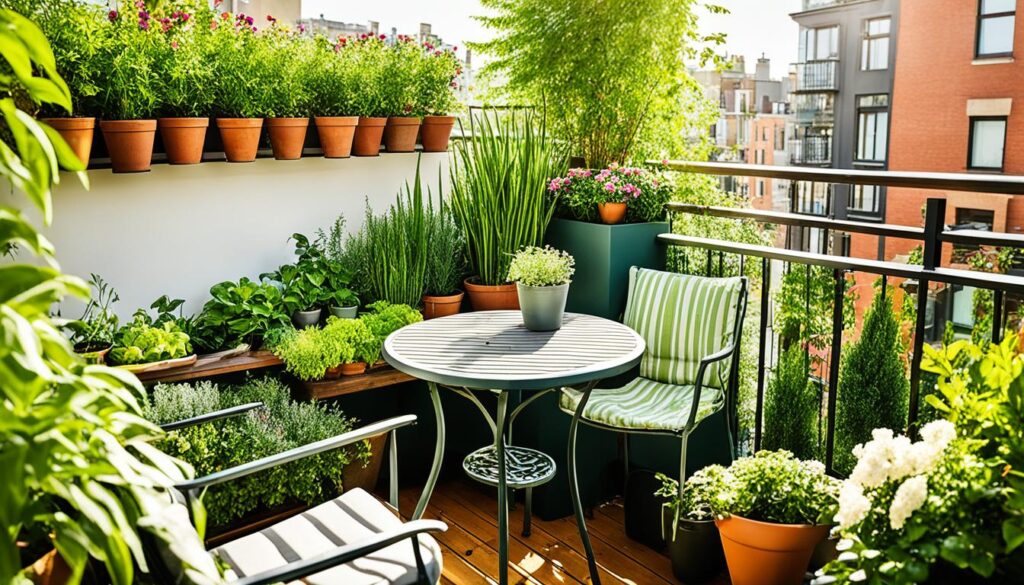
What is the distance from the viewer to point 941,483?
1590mm

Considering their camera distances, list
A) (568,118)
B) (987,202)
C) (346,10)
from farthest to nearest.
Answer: (987,202), (346,10), (568,118)

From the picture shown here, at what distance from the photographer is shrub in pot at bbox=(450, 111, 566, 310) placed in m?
3.52

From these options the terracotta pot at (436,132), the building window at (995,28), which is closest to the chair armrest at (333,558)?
the terracotta pot at (436,132)

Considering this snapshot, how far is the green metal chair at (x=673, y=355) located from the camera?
9.70 ft

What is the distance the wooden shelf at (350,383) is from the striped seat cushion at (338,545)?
0.86 m

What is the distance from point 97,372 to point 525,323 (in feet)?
6.62

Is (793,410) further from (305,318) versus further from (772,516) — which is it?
(305,318)

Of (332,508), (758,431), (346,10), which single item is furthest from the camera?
(346,10)

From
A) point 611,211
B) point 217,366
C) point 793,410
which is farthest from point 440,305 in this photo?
point 793,410

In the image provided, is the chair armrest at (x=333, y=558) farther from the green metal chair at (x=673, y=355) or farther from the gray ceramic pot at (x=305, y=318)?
the gray ceramic pot at (x=305, y=318)

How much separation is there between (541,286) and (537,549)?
3.15 ft

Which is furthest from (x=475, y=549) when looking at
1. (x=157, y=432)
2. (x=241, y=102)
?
(x=157, y=432)

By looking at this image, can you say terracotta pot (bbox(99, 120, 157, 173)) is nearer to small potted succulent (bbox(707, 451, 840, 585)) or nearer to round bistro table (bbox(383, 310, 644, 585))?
round bistro table (bbox(383, 310, 644, 585))

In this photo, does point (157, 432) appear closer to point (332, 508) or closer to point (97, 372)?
point (97, 372)
